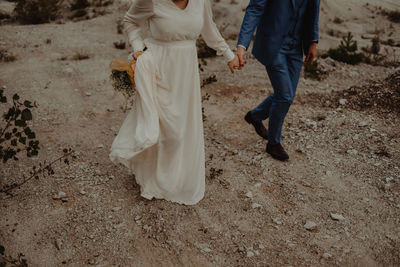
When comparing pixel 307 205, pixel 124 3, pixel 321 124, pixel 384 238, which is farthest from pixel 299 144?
pixel 124 3

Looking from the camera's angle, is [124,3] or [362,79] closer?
[362,79]

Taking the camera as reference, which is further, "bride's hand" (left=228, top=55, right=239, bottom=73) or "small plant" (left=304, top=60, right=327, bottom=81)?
"small plant" (left=304, top=60, right=327, bottom=81)

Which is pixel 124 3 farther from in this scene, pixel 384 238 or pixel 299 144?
pixel 384 238

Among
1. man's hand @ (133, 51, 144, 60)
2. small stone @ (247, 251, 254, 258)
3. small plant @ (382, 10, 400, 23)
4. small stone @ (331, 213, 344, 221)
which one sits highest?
man's hand @ (133, 51, 144, 60)

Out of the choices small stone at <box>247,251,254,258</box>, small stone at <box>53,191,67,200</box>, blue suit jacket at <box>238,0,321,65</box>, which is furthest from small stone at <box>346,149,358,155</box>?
small stone at <box>53,191,67,200</box>

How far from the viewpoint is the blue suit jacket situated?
363 cm

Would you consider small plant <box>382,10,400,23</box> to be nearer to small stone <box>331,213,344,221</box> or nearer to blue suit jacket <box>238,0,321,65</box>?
blue suit jacket <box>238,0,321,65</box>

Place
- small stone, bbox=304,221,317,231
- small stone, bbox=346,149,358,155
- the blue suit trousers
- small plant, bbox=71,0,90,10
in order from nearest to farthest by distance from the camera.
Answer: small stone, bbox=304,221,317,231
the blue suit trousers
small stone, bbox=346,149,358,155
small plant, bbox=71,0,90,10

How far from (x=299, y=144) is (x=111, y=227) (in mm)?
2625

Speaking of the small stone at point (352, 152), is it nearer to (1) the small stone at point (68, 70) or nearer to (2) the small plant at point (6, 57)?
(1) the small stone at point (68, 70)

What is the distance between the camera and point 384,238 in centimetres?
311

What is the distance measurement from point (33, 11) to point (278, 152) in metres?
8.03

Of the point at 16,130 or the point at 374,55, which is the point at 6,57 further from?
the point at 374,55

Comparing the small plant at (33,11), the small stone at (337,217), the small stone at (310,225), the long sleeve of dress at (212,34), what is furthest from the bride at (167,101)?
the small plant at (33,11)
